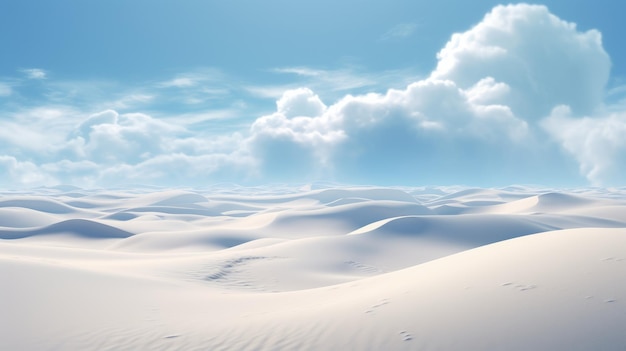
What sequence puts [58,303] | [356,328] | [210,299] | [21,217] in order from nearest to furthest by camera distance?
[356,328] < [58,303] < [210,299] < [21,217]

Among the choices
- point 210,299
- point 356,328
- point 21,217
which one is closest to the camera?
point 356,328

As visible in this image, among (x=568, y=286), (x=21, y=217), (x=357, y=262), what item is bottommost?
(x=357, y=262)

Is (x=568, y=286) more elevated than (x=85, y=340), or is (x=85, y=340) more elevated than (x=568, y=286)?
(x=568, y=286)

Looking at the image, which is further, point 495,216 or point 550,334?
point 495,216

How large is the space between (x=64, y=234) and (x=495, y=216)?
180ft

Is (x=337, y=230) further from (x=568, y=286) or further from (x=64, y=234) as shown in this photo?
(x=568, y=286)

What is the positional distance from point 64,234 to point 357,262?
4371 centimetres

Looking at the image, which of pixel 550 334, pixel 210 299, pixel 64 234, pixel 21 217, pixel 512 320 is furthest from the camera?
pixel 21 217

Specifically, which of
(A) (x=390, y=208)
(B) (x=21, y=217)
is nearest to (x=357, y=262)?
(A) (x=390, y=208)

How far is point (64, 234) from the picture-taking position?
2132 inches

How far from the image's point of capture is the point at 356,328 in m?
7.56

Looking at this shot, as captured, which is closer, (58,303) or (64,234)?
(58,303)

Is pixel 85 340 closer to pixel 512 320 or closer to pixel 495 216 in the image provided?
pixel 512 320

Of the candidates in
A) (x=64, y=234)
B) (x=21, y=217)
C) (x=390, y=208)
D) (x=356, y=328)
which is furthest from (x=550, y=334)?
(x=21, y=217)
